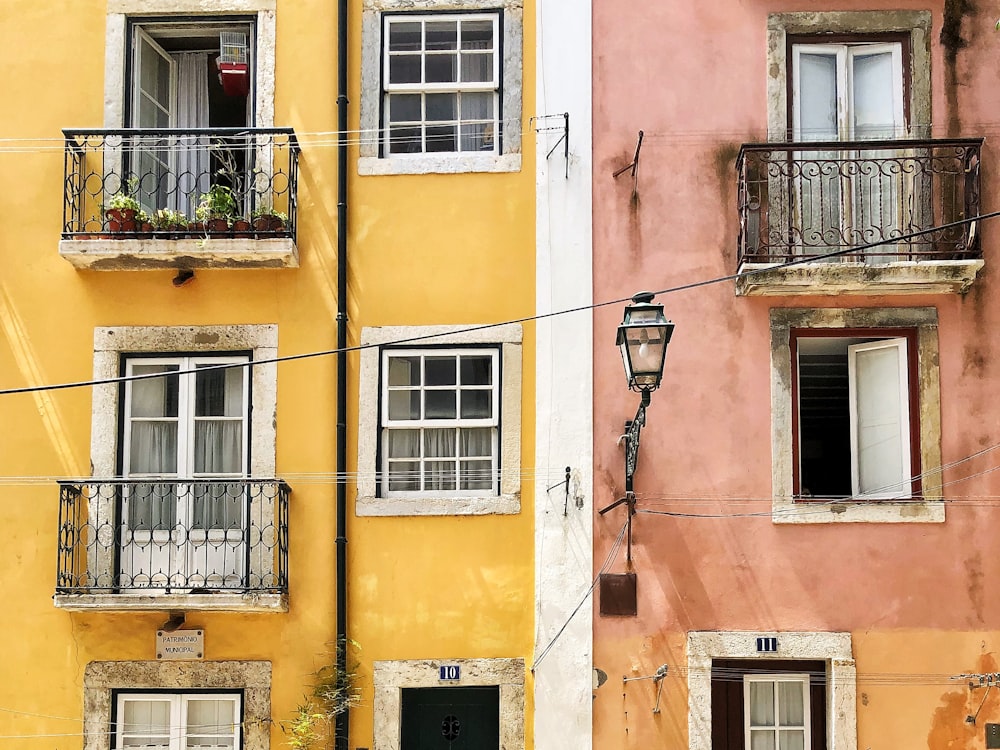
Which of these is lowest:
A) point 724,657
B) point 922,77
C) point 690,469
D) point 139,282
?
point 724,657

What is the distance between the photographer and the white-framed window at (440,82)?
10.1m

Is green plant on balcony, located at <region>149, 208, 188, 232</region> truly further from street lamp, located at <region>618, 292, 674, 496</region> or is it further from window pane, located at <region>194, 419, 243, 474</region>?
street lamp, located at <region>618, 292, 674, 496</region>

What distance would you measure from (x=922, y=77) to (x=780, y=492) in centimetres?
363

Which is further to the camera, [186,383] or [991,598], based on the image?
[186,383]

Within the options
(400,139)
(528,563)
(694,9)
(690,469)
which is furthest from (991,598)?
(400,139)

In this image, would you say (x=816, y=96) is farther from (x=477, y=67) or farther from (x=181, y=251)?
(x=181, y=251)

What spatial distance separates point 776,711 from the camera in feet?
31.1

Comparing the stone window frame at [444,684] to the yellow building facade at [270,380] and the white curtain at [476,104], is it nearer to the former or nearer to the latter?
the yellow building facade at [270,380]

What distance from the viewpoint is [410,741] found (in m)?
9.54

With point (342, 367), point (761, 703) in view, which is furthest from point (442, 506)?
point (761, 703)

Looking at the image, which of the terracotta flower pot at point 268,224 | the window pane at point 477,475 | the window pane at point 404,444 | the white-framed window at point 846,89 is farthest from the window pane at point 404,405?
the white-framed window at point 846,89

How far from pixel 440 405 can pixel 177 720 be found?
10.8ft

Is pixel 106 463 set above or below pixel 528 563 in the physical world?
above

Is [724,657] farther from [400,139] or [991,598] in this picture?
[400,139]
